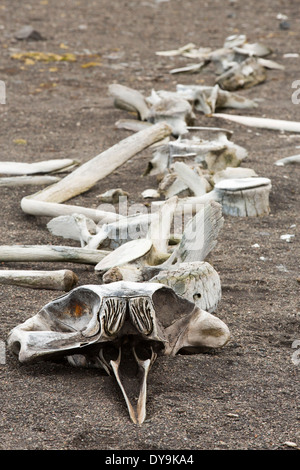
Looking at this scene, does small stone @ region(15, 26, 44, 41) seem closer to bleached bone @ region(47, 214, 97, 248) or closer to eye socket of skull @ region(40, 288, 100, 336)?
bleached bone @ region(47, 214, 97, 248)

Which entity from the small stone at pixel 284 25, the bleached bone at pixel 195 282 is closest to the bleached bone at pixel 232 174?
the bleached bone at pixel 195 282

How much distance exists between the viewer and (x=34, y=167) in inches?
213

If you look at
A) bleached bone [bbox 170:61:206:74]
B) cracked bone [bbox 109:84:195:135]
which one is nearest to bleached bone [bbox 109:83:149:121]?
cracked bone [bbox 109:84:195:135]

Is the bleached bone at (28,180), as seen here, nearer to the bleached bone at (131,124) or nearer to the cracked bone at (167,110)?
Result: the cracked bone at (167,110)

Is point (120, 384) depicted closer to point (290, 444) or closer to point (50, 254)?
point (290, 444)

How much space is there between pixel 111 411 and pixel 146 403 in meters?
0.14

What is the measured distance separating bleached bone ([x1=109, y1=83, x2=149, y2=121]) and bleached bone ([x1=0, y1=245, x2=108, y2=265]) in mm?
2940

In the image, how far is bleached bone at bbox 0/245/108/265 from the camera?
3.76 meters

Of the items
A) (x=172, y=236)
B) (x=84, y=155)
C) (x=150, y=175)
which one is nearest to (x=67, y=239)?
(x=172, y=236)

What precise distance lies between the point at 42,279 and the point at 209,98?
4163 mm

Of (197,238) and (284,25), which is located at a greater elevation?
(197,238)

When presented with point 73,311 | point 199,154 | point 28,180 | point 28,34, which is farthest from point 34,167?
point 28,34

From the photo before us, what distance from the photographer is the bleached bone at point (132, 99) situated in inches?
265
